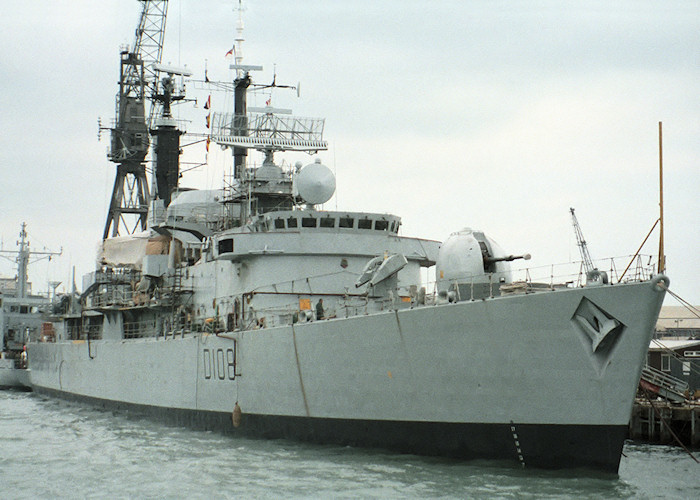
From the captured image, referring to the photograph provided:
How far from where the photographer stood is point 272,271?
2066 centimetres

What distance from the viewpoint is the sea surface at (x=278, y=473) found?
13.2m

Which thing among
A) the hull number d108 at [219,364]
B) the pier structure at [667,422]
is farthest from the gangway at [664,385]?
the hull number d108 at [219,364]

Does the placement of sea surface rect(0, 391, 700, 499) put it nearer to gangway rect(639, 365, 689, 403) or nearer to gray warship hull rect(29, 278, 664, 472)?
gray warship hull rect(29, 278, 664, 472)

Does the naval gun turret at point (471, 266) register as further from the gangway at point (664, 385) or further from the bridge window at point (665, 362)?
the bridge window at point (665, 362)

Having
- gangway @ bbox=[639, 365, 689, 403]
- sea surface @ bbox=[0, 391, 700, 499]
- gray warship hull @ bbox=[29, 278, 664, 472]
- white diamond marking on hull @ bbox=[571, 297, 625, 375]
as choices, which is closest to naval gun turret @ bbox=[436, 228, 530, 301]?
gray warship hull @ bbox=[29, 278, 664, 472]

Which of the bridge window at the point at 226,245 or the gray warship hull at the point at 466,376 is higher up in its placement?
the bridge window at the point at 226,245

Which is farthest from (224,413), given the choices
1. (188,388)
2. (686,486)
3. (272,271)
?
(686,486)

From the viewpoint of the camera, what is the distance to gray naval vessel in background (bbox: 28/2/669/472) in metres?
13.5

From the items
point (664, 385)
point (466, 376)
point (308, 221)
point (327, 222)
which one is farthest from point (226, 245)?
point (664, 385)

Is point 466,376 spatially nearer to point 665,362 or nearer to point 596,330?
point 596,330

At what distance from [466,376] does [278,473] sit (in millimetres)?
3547

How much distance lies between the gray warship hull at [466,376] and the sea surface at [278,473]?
42 cm

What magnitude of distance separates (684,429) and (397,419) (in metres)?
8.81

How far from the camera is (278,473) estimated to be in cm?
1470
